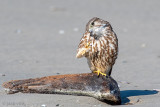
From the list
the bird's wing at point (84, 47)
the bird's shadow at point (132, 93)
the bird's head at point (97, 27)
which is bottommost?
the bird's shadow at point (132, 93)

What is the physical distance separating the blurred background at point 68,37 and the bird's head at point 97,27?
146cm

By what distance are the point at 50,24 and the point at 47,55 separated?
13.4 ft

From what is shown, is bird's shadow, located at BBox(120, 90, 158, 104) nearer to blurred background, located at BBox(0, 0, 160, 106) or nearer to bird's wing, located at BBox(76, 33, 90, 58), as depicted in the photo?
blurred background, located at BBox(0, 0, 160, 106)

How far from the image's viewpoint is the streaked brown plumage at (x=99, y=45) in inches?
277

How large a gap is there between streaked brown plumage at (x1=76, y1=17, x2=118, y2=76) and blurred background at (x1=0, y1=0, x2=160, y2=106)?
43.9 inches

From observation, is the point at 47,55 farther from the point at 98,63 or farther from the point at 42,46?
the point at 98,63

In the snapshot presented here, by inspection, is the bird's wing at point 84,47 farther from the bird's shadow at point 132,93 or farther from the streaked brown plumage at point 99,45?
the bird's shadow at point 132,93

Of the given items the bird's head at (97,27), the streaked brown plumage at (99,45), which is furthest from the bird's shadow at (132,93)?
the bird's head at (97,27)

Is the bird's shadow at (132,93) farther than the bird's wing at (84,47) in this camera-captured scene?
Yes

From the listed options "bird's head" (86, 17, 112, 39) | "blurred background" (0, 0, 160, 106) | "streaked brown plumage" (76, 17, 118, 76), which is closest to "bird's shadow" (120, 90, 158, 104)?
"blurred background" (0, 0, 160, 106)

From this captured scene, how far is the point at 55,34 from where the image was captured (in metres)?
13.8

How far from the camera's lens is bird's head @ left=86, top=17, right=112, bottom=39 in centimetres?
699

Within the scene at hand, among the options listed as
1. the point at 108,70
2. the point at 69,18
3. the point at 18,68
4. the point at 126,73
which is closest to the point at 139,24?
the point at 69,18

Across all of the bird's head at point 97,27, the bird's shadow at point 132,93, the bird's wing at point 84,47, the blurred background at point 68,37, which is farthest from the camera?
the blurred background at point 68,37
